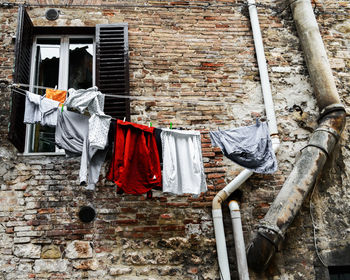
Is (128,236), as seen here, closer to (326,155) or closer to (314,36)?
(326,155)

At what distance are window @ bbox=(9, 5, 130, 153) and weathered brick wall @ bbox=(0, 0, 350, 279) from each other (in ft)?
0.69

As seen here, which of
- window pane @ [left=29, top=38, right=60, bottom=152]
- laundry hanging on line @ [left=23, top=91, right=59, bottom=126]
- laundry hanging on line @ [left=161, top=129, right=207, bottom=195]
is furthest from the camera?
window pane @ [left=29, top=38, right=60, bottom=152]

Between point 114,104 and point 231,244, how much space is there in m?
2.39

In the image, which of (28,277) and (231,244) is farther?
(231,244)

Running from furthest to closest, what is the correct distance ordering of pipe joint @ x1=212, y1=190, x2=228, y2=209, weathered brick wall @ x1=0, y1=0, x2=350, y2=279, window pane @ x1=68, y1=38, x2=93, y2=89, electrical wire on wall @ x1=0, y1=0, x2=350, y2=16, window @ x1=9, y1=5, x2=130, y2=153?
electrical wire on wall @ x1=0, y1=0, x2=350, y2=16 → window pane @ x1=68, y1=38, x2=93, y2=89 → window @ x1=9, y1=5, x2=130, y2=153 → pipe joint @ x1=212, y1=190, x2=228, y2=209 → weathered brick wall @ x1=0, y1=0, x2=350, y2=279

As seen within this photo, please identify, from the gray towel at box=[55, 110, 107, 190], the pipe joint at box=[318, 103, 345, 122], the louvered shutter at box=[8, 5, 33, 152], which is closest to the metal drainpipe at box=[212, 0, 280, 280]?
the pipe joint at box=[318, 103, 345, 122]

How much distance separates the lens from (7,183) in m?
4.84

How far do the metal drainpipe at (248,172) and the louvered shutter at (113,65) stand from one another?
1.63 meters

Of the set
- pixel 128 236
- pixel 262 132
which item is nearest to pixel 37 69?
pixel 128 236

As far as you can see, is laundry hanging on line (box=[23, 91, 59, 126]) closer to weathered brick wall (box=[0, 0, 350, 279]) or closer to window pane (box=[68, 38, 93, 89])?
weathered brick wall (box=[0, 0, 350, 279])

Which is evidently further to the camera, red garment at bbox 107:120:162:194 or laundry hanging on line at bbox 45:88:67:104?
laundry hanging on line at bbox 45:88:67:104

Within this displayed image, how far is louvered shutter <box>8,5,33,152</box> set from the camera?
189 inches

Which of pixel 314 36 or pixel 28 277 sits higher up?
pixel 314 36

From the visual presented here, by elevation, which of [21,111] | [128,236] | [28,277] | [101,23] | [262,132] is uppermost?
[101,23]
